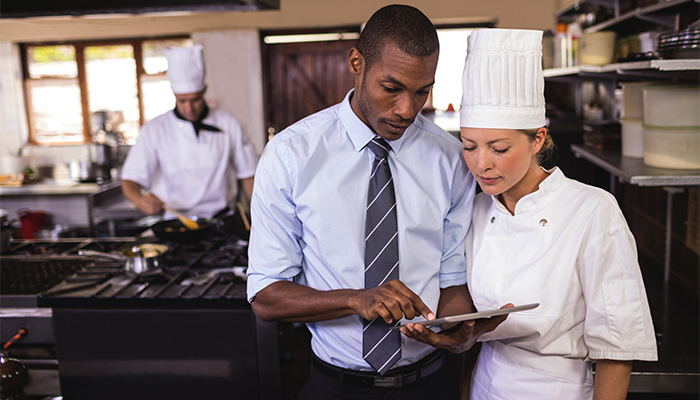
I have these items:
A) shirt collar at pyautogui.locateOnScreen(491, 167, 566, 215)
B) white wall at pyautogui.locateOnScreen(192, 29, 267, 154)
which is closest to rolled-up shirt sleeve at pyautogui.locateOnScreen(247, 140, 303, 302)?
shirt collar at pyautogui.locateOnScreen(491, 167, 566, 215)

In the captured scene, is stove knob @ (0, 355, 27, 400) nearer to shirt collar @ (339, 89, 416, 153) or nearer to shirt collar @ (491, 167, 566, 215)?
shirt collar @ (339, 89, 416, 153)

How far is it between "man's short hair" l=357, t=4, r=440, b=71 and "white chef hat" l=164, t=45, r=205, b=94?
2.10 metres

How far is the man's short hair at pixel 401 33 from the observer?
54.0 inches

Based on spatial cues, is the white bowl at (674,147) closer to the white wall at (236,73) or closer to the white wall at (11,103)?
the white wall at (236,73)

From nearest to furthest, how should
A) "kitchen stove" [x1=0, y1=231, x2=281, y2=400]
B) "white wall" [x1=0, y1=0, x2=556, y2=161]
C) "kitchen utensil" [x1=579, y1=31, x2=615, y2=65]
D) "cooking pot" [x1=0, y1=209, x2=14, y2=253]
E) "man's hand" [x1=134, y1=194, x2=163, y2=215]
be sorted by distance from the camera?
"kitchen stove" [x1=0, y1=231, x2=281, y2=400], "kitchen utensil" [x1=579, y1=31, x2=615, y2=65], "cooking pot" [x1=0, y1=209, x2=14, y2=253], "man's hand" [x1=134, y1=194, x2=163, y2=215], "white wall" [x1=0, y1=0, x2=556, y2=161]

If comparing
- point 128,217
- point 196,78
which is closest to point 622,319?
point 196,78

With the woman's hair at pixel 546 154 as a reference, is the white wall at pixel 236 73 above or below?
above

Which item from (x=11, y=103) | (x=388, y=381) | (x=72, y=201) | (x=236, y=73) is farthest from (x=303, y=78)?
(x=388, y=381)

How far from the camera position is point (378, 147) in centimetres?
156

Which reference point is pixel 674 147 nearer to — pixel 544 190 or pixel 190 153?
pixel 544 190

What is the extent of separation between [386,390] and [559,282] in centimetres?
56

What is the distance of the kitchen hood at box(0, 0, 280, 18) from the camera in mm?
2756

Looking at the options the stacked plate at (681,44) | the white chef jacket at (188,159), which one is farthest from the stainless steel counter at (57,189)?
the stacked plate at (681,44)

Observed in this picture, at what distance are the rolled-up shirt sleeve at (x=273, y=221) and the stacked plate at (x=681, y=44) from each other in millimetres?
1243
